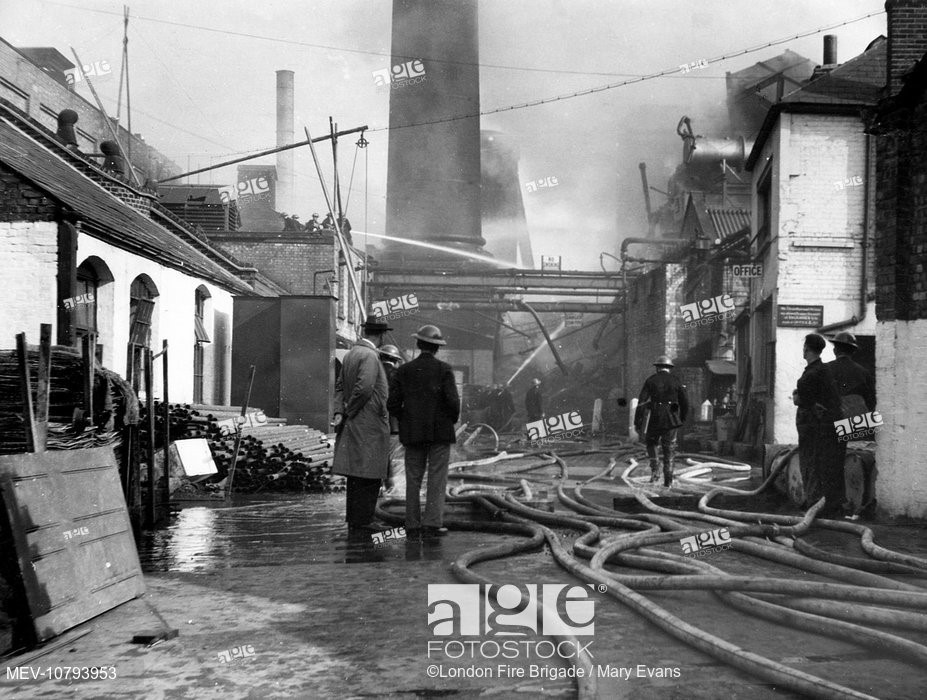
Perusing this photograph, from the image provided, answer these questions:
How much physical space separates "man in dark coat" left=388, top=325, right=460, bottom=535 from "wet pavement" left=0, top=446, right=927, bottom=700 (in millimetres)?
1106

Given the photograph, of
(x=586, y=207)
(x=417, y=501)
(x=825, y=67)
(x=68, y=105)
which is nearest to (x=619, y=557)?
(x=417, y=501)

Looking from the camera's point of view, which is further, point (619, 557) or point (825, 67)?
point (825, 67)

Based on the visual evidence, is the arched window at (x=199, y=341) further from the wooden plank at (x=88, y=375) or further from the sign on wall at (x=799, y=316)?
the wooden plank at (x=88, y=375)

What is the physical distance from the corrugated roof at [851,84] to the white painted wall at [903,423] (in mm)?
8638

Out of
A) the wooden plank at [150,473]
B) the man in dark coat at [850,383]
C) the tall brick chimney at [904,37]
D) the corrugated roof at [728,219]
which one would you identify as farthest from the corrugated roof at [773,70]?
the wooden plank at [150,473]

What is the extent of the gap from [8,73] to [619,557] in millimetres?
33826

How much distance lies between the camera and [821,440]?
9.16 meters

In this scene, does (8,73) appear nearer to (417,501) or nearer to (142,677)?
(417,501)

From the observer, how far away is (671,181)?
138 ft

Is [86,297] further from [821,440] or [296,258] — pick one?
[296,258]

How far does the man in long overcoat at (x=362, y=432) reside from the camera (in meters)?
8.23

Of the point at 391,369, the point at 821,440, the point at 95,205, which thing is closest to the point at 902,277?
the point at 821,440

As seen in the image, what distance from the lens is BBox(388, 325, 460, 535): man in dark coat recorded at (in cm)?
800

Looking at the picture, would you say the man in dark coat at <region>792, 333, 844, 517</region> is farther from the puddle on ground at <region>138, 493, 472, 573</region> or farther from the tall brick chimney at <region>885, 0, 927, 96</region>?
the puddle on ground at <region>138, 493, 472, 573</region>
